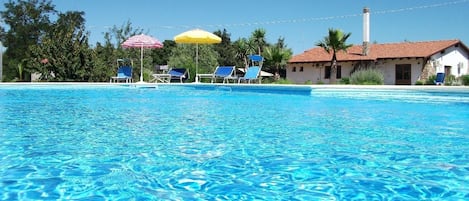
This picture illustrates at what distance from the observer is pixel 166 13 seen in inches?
1069

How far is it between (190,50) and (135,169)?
33779mm

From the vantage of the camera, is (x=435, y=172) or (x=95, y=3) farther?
(x=95, y=3)

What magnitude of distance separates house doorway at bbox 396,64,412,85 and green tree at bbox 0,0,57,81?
68.8 ft

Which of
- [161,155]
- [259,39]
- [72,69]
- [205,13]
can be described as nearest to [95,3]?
[205,13]

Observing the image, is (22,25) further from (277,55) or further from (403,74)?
(403,74)

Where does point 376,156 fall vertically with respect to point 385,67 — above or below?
below

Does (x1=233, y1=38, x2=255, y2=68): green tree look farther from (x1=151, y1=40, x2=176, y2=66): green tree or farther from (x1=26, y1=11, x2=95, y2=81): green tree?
(x1=26, y1=11, x2=95, y2=81): green tree

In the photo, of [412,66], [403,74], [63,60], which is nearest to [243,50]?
[403,74]

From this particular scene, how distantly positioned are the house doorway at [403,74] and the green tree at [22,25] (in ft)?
68.8

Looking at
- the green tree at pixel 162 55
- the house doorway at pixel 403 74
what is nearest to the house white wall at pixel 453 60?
the house doorway at pixel 403 74

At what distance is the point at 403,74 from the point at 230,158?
2436cm

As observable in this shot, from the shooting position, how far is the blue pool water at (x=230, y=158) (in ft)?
7.96

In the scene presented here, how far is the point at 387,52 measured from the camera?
26.3 m

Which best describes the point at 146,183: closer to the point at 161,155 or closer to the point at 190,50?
the point at 161,155
